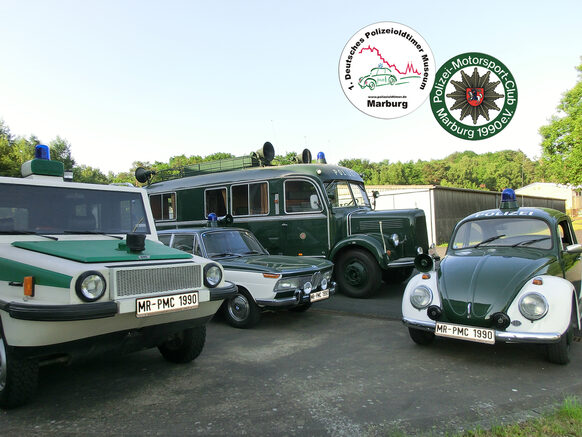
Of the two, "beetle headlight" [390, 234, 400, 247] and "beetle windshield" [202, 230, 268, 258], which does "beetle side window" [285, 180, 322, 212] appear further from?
"beetle windshield" [202, 230, 268, 258]

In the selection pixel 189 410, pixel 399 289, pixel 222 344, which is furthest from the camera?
pixel 399 289

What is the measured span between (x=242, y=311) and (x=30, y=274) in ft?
11.2

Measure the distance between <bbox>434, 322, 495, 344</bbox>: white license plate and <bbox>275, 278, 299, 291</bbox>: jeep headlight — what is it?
2201mm

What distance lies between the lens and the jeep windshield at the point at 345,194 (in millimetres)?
9688

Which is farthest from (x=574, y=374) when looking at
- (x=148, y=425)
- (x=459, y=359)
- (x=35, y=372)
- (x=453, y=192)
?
(x=453, y=192)

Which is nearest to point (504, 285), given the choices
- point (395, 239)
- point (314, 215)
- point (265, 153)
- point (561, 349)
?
point (561, 349)

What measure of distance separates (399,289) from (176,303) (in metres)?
6.96

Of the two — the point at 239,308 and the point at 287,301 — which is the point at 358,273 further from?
the point at 239,308

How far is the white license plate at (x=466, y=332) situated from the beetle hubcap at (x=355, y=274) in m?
4.08

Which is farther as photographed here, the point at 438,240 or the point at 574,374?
the point at 438,240

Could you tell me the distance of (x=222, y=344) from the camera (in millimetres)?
5602

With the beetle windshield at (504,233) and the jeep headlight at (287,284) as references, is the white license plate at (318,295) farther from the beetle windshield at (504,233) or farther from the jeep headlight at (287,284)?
the beetle windshield at (504,233)

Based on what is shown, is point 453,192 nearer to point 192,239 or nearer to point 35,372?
point 192,239

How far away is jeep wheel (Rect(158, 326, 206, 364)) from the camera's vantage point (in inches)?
183
